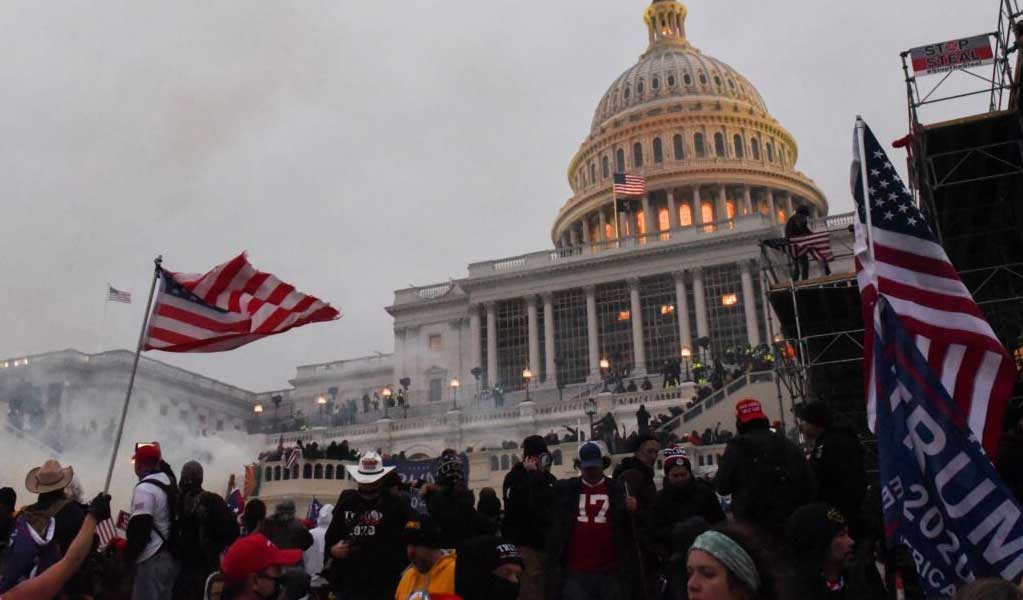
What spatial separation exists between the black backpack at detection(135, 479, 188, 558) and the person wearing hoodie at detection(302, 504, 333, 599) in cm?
148

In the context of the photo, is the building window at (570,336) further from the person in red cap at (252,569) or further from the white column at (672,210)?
the person in red cap at (252,569)

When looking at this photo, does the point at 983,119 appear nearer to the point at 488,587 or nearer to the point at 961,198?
the point at 961,198

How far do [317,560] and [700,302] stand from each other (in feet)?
171

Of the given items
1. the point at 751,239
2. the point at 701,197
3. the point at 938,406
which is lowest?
the point at 938,406

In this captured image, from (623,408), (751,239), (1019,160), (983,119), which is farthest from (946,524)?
(751,239)

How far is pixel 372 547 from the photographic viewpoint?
780 centimetres

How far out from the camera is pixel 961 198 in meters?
19.6

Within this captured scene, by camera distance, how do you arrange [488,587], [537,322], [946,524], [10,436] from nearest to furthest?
[946,524]
[488,587]
[10,436]
[537,322]

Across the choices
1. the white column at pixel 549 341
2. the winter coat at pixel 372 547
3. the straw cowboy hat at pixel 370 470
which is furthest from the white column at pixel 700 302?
the winter coat at pixel 372 547

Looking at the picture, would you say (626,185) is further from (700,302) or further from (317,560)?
(317,560)

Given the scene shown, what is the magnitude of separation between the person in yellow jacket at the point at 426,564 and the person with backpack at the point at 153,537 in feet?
8.85

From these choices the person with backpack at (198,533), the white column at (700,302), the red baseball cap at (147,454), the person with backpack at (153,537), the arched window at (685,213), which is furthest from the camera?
the arched window at (685,213)

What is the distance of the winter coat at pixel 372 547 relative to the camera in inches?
305

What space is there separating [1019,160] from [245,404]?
7164 cm
